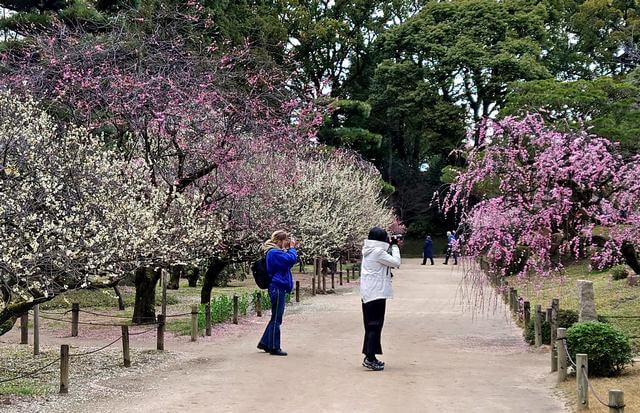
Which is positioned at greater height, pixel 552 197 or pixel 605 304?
pixel 552 197

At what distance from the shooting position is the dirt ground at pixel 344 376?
8.12 m

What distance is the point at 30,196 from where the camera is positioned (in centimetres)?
915

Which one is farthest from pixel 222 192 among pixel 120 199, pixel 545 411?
pixel 545 411

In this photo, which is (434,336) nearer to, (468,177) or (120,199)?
(468,177)

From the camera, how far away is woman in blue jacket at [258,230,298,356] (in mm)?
11273

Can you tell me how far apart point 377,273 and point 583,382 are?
3.25 meters

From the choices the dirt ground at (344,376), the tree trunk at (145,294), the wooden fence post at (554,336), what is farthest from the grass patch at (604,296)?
the tree trunk at (145,294)

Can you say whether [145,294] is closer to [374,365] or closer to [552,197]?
[374,365]

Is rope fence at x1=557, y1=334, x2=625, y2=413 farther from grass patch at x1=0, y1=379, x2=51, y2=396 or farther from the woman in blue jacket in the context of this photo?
grass patch at x1=0, y1=379, x2=51, y2=396

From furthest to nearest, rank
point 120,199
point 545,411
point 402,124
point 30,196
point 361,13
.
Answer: point 402,124
point 361,13
point 120,199
point 30,196
point 545,411

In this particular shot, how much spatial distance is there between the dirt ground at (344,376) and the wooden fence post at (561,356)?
0.17 m

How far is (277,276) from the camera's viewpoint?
37.2ft

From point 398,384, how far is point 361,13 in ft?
147

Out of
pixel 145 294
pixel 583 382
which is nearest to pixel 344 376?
pixel 583 382
